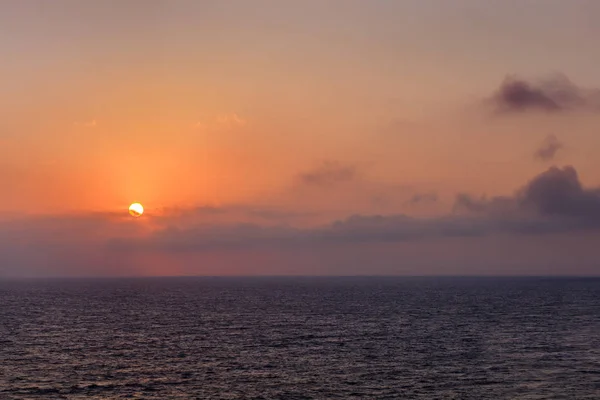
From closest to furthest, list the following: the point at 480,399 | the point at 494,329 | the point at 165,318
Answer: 1. the point at 480,399
2. the point at 494,329
3. the point at 165,318

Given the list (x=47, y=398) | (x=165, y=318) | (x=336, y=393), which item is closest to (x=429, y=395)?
(x=336, y=393)

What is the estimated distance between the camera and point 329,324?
515 feet

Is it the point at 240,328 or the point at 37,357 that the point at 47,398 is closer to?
the point at 37,357

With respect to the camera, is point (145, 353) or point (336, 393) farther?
point (145, 353)

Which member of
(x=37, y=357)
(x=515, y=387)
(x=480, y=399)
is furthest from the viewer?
(x=37, y=357)

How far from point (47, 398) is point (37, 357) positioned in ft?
97.5

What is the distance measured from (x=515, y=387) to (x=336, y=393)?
2207 cm

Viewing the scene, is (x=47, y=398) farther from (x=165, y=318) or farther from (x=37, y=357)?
(x=165, y=318)

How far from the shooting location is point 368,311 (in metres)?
197

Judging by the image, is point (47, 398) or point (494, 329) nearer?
point (47, 398)

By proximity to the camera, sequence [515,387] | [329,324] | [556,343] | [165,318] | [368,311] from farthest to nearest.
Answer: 1. [368,311]
2. [165,318]
3. [329,324]
4. [556,343]
5. [515,387]

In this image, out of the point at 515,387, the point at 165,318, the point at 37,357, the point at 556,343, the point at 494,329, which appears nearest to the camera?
the point at 515,387

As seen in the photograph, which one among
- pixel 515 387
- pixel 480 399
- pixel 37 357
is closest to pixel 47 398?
pixel 37 357

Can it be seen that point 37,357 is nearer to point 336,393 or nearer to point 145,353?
point 145,353
